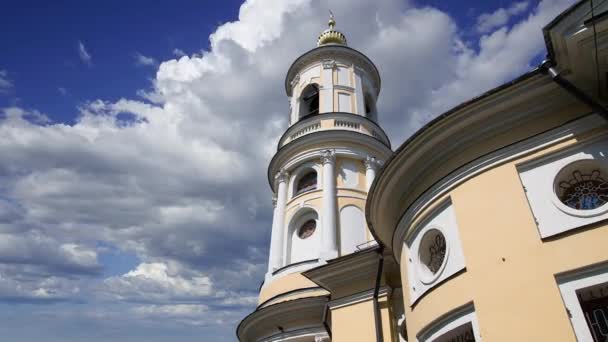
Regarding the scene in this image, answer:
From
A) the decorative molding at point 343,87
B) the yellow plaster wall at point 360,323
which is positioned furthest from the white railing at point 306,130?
the yellow plaster wall at point 360,323

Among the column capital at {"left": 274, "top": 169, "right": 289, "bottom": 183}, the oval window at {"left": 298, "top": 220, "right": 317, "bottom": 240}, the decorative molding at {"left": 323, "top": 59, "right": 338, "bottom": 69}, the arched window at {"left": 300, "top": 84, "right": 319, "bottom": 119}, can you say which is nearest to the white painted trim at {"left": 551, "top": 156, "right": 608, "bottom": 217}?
the oval window at {"left": 298, "top": 220, "right": 317, "bottom": 240}

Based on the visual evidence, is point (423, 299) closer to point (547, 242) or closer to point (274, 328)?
point (547, 242)

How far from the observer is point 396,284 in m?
12.2

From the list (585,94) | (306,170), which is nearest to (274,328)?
(306,170)

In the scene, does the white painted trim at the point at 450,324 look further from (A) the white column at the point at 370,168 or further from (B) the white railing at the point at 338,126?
(B) the white railing at the point at 338,126

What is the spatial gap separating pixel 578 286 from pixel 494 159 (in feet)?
8.02

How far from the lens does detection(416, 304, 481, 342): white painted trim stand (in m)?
7.25

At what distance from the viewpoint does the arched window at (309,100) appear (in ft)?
76.6

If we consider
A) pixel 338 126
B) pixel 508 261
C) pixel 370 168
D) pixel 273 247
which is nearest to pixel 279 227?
pixel 273 247

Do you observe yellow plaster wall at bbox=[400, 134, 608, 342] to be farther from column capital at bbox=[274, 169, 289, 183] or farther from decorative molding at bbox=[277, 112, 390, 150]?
decorative molding at bbox=[277, 112, 390, 150]

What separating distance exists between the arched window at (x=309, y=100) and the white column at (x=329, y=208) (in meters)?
4.62

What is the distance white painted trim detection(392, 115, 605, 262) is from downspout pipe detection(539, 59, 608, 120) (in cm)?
25

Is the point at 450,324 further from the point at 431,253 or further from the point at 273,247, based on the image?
the point at 273,247

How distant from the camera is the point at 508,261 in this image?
693 cm
